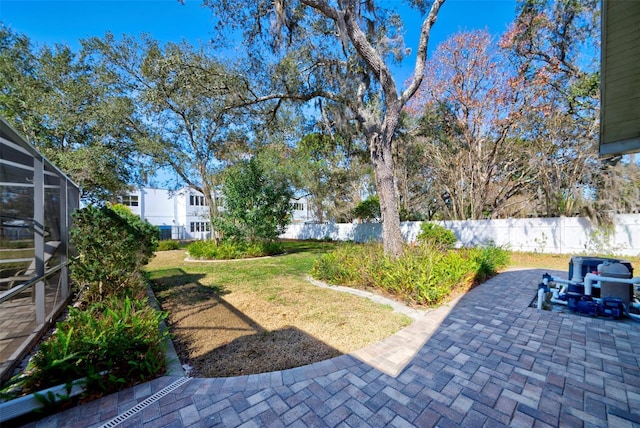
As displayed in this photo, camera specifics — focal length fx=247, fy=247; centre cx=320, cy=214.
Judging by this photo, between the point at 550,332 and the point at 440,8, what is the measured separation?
6.96 metres

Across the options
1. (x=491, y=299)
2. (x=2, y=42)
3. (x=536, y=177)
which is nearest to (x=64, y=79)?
(x=2, y=42)

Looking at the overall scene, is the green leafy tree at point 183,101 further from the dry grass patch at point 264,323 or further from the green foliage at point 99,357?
the green foliage at point 99,357

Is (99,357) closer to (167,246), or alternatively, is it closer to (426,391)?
(426,391)

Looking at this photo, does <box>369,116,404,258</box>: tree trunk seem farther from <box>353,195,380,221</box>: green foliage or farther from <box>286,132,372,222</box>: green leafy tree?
<box>353,195,380,221</box>: green foliage

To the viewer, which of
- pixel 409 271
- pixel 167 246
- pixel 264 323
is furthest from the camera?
pixel 167 246

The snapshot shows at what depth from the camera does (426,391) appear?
2.00 m

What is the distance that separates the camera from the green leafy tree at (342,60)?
5.89 metres

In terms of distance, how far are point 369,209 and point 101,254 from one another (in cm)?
1347

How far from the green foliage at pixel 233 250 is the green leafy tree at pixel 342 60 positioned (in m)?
5.81

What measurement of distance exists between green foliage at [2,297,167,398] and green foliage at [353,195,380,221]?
13.7 m

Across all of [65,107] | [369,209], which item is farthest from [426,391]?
[65,107]

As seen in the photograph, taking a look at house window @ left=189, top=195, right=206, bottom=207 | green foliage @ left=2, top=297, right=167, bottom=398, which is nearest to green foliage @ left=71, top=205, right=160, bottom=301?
green foliage @ left=2, top=297, right=167, bottom=398

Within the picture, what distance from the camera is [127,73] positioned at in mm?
9984

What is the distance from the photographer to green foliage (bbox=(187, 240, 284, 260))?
9.88m
